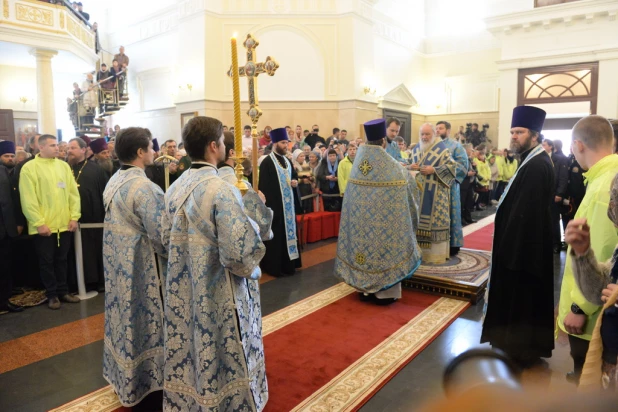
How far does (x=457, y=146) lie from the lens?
5.69 metres

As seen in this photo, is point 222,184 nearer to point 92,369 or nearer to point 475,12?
point 92,369

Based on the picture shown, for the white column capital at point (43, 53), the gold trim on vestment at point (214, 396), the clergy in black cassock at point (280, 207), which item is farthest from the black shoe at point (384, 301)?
the white column capital at point (43, 53)

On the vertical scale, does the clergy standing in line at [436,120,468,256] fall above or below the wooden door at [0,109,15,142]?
below

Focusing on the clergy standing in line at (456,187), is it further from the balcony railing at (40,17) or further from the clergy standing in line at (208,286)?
the balcony railing at (40,17)

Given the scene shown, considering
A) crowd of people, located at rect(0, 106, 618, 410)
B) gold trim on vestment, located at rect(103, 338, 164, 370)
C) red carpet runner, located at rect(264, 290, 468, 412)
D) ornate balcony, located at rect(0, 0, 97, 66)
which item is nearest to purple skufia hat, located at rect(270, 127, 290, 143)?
crowd of people, located at rect(0, 106, 618, 410)

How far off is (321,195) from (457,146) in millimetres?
3365

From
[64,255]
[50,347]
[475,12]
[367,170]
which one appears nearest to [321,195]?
[367,170]

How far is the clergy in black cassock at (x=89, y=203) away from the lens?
5254 millimetres

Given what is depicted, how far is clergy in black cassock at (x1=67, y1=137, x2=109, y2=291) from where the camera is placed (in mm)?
5254

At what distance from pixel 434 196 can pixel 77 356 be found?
4103 millimetres

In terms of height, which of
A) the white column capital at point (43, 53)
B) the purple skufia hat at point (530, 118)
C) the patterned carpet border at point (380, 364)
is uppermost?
the white column capital at point (43, 53)

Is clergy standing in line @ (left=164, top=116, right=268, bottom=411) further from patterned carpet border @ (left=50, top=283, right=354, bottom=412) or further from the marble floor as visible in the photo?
the marble floor

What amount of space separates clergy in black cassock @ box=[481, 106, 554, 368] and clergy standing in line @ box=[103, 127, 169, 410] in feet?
7.62

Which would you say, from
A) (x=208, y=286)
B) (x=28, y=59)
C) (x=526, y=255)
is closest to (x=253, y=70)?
(x=208, y=286)
